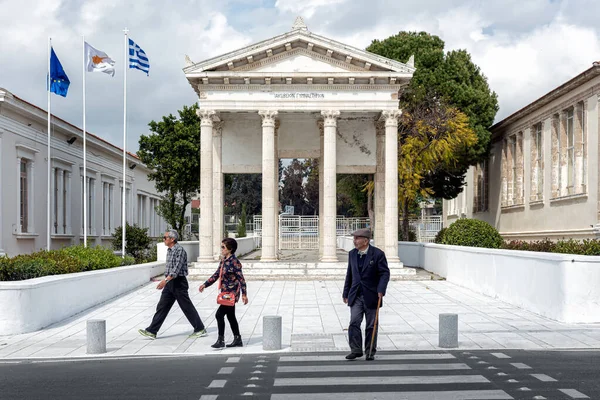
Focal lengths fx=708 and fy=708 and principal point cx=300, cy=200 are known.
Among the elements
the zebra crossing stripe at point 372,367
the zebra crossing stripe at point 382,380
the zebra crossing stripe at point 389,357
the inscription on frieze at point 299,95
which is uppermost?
the inscription on frieze at point 299,95

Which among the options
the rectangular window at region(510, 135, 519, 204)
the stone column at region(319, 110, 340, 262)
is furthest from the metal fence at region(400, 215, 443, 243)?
the stone column at region(319, 110, 340, 262)

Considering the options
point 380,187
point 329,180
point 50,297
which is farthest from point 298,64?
point 50,297

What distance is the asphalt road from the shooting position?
25.3ft

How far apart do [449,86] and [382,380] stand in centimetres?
3237

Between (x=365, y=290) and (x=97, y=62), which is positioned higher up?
(x=97, y=62)

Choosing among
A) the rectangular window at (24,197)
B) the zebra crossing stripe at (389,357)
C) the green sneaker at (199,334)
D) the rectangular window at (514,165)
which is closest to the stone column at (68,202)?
the rectangular window at (24,197)

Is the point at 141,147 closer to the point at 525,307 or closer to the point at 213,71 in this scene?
the point at 213,71

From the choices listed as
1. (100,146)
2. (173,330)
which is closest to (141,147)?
(100,146)

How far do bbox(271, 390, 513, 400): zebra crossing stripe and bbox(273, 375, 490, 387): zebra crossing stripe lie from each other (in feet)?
1.80

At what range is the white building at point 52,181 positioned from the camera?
29328 millimetres

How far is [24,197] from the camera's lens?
31.8 metres

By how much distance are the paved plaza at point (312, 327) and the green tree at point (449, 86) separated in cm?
2083

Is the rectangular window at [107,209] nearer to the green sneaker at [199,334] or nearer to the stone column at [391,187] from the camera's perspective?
the stone column at [391,187]

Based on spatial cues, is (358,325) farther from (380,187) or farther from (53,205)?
(53,205)
